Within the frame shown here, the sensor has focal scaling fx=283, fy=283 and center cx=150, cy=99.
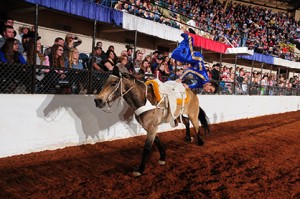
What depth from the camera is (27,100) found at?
5801 mm

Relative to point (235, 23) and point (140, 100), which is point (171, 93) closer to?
point (140, 100)

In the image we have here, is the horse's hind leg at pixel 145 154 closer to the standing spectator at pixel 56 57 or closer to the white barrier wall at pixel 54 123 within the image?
the white barrier wall at pixel 54 123

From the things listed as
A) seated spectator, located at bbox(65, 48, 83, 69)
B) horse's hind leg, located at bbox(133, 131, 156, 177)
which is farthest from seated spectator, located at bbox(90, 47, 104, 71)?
horse's hind leg, located at bbox(133, 131, 156, 177)

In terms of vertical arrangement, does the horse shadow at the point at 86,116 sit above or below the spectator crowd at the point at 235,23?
below

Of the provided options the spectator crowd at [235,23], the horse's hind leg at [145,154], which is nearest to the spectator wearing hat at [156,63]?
the spectator crowd at [235,23]

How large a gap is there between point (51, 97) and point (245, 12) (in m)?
30.1

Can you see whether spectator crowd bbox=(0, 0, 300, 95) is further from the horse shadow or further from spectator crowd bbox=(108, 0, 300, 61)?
the horse shadow

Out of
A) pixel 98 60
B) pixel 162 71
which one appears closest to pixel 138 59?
pixel 162 71

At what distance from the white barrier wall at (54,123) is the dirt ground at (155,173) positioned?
237 mm

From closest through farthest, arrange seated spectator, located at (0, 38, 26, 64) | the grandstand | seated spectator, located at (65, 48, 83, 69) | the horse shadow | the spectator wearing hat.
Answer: the grandstand, seated spectator, located at (0, 38, 26, 64), the horse shadow, seated spectator, located at (65, 48, 83, 69), the spectator wearing hat

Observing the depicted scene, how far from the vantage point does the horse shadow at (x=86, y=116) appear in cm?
628

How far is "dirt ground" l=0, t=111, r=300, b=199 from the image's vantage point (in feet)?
13.8

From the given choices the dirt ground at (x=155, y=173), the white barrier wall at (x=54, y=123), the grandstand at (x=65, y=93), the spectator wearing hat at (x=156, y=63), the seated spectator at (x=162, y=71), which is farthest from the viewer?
the spectator wearing hat at (x=156, y=63)

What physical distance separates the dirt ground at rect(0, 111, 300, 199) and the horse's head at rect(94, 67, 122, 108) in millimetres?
1279
